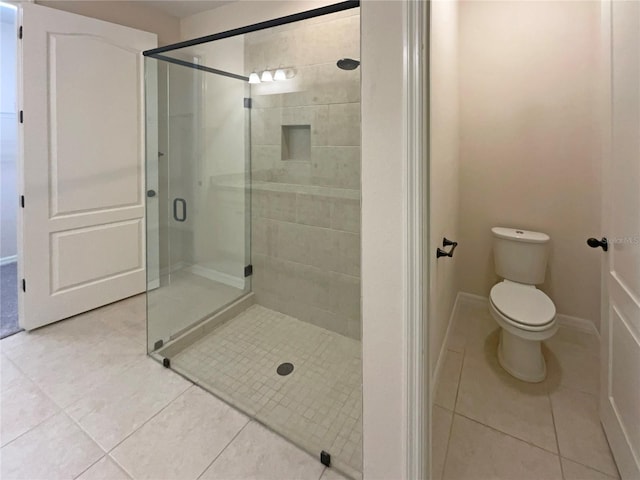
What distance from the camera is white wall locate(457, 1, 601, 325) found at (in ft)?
7.38

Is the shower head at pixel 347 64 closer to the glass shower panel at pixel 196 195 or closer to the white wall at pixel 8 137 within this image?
the glass shower panel at pixel 196 195

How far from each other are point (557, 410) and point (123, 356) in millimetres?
2536

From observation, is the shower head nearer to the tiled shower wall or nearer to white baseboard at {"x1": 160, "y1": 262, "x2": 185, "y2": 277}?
the tiled shower wall

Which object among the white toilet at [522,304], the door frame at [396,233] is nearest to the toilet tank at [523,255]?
the white toilet at [522,304]

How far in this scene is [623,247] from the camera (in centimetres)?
128

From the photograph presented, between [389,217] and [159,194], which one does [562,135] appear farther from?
[159,194]

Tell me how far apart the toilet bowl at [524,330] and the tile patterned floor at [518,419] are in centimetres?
7

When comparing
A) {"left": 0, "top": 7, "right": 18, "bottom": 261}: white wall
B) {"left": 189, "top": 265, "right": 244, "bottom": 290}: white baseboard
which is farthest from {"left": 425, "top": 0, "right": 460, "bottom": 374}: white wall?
{"left": 0, "top": 7, "right": 18, "bottom": 261}: white wall

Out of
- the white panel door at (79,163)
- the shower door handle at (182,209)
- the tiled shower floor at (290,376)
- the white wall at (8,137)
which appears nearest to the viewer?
the tiled shower floor at (290,376)

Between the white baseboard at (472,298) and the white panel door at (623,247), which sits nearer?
the white panel door at (623,247)

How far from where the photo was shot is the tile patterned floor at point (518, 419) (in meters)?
1.39

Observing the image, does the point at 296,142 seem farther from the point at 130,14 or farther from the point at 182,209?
the point at 130,14

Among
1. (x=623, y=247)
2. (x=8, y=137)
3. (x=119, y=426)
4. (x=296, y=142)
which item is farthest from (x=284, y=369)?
(x=8, y=137)

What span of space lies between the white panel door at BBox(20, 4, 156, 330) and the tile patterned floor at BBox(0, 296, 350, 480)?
23.2 inches
